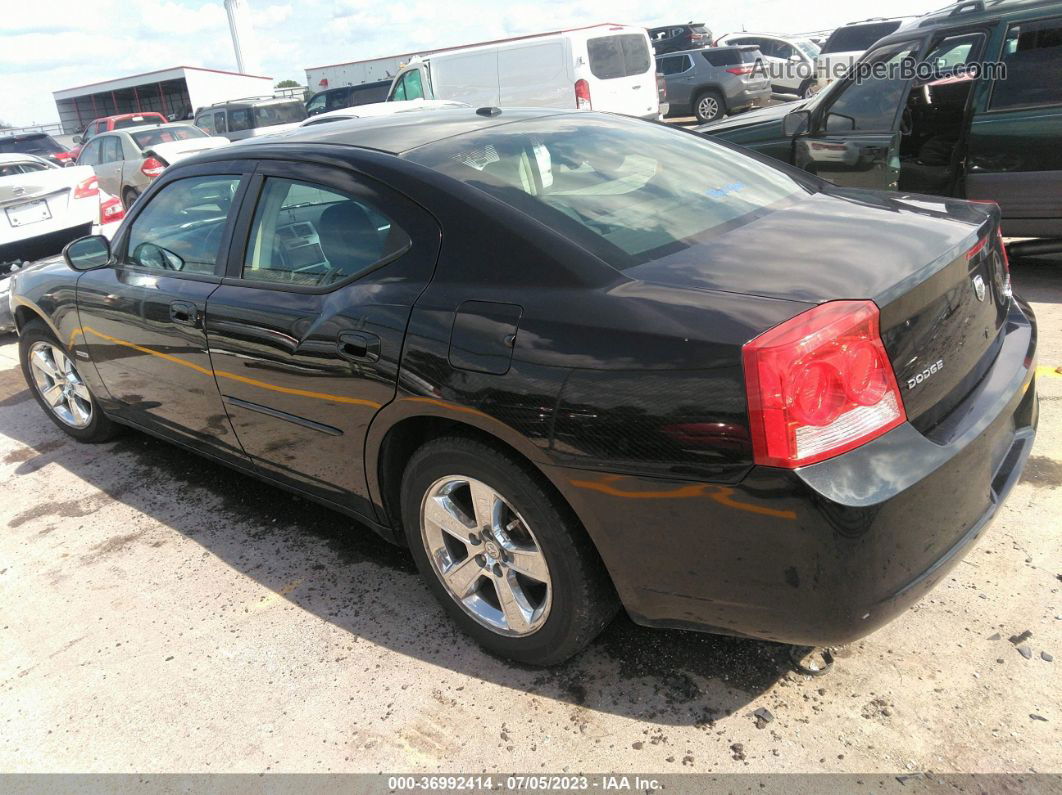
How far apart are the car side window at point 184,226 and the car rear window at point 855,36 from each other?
19668mm

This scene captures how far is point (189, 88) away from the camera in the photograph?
109ft

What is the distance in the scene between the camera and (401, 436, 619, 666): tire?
2240 mm

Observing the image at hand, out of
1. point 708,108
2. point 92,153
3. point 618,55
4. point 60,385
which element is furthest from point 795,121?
point 708,108

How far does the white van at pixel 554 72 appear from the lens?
13375mm

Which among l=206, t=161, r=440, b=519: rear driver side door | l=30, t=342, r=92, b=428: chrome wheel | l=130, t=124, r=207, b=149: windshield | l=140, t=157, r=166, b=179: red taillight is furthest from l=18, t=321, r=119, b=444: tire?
l=130, t=124, r=207, b=149: windshield

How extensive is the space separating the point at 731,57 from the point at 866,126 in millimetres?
14169

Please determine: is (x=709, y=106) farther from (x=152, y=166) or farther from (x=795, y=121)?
(x=795, y=121)

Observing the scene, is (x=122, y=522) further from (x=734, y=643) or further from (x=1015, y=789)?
(x=1015, y=789)

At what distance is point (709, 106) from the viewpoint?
19250 millimetres

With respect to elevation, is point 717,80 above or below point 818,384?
above

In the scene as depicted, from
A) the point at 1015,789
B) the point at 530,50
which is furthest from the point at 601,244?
the point at 530,50

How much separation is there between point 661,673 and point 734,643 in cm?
26

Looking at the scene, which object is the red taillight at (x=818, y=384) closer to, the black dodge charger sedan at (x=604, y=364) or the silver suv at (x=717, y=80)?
the black dodge charger sedan at (x=604, y=364)

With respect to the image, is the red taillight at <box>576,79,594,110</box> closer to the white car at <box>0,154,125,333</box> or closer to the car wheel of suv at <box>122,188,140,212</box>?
the car wheel of suv at <box>122,188,140,212</box>
